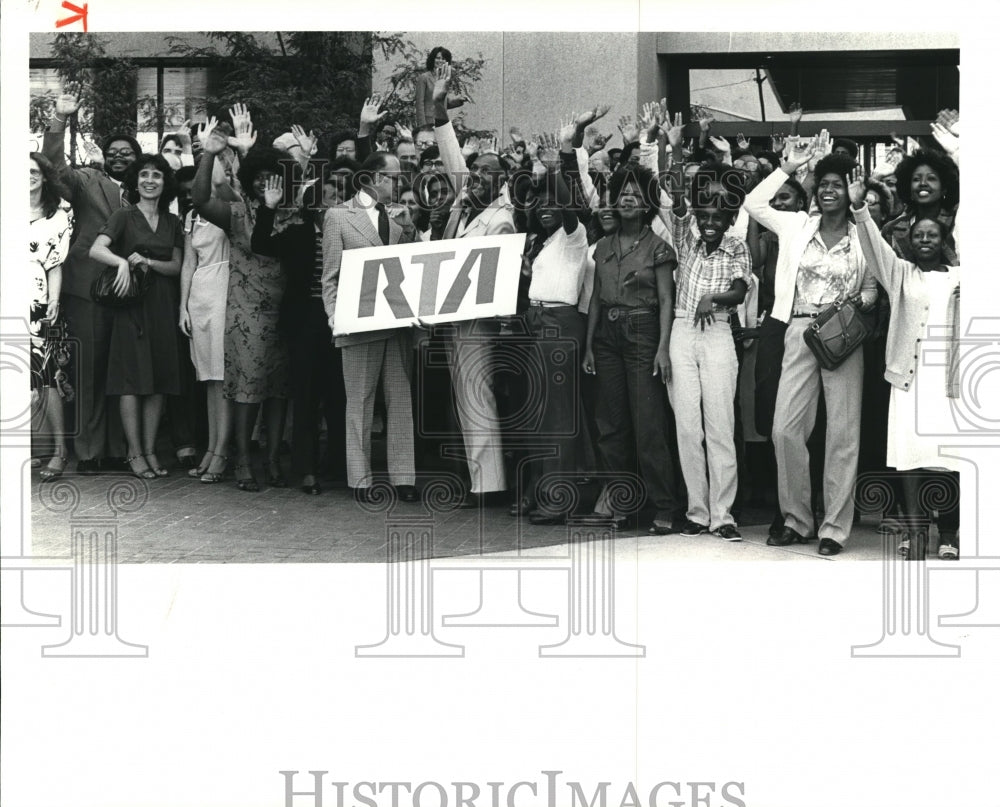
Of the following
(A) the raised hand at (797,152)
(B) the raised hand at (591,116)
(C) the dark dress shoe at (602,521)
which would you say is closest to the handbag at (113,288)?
A: (B) the raised hand at (591,116)

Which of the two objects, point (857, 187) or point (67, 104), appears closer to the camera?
point (67, 104)

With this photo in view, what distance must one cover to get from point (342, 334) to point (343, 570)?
3.28 ft

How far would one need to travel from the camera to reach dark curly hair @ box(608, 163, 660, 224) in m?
6.30

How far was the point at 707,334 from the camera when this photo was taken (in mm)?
6738

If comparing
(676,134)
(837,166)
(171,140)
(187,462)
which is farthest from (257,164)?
(837,166)

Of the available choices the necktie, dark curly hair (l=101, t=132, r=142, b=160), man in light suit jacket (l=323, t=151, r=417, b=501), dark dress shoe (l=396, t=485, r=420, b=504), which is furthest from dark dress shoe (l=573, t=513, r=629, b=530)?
dark curly hair (l=101, t=132, r=142, b=160)

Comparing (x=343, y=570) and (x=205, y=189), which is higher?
(x=205, y=189)

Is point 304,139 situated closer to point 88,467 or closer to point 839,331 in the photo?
point 88,467

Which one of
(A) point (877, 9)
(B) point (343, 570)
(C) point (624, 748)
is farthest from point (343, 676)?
(A) point (877, 9)

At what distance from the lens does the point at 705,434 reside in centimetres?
676

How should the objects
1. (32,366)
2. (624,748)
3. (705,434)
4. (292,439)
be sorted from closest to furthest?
(624,748), (32,366), (292,439), (705,434)

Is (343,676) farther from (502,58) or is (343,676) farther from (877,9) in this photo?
(877,9)

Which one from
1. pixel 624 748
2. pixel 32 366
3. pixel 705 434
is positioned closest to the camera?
pixel 624 748

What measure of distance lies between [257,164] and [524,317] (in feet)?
4.08
